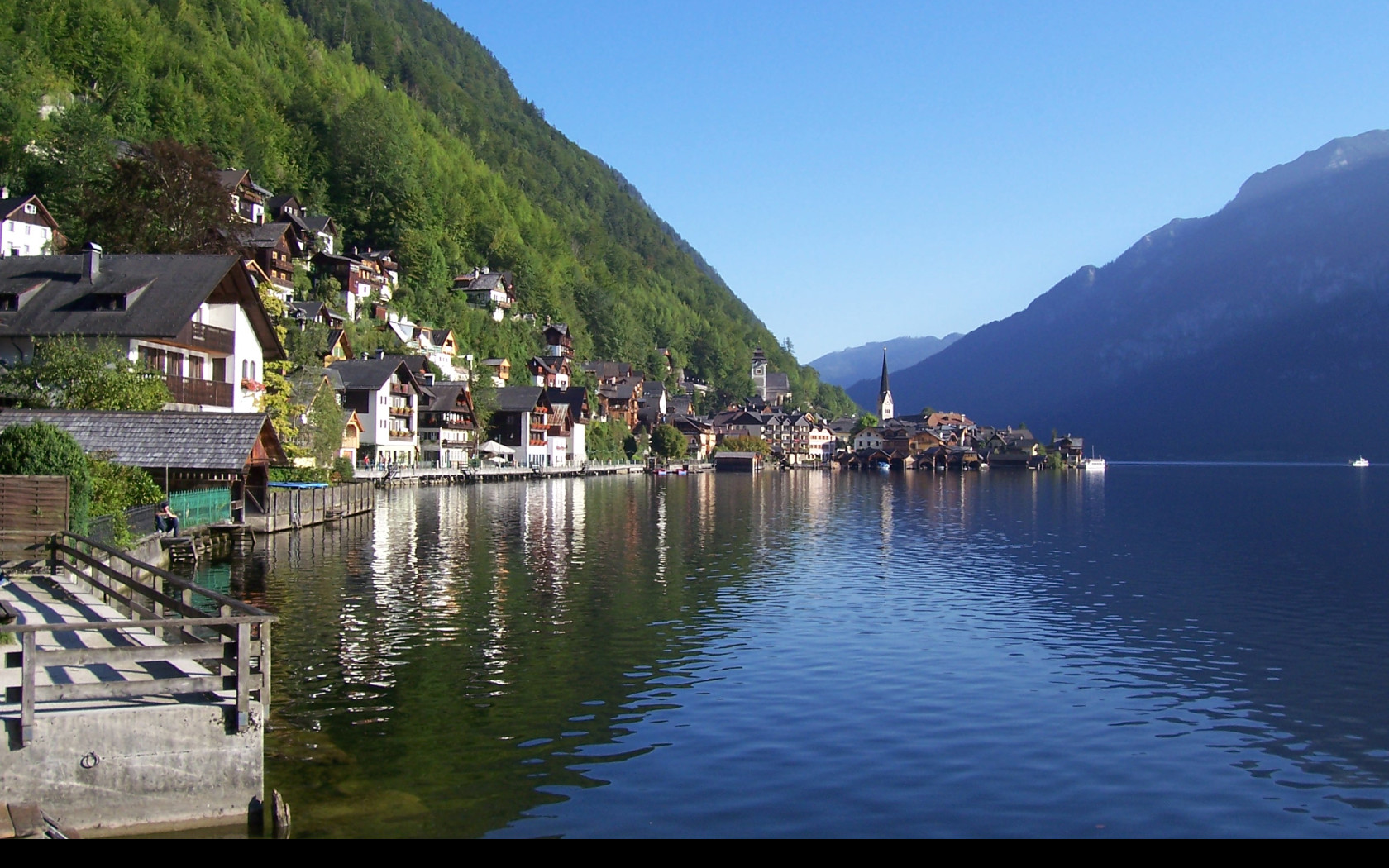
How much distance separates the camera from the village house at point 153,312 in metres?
49.5

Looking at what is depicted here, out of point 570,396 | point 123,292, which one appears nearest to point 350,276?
point 570,396

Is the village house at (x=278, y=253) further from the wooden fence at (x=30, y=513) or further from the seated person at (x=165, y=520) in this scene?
the wooden fence at (x=30, y=513)

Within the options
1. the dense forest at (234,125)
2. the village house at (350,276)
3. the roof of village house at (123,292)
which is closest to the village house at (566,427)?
the dense forest at (234,125)

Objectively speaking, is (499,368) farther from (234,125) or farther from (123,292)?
(123,292)

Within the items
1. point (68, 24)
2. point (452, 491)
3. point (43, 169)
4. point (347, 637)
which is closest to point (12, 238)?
point (43, 169)

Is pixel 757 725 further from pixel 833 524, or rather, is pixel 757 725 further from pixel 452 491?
pixel 452 491

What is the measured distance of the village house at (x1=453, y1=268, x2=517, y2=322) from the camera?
17388 cm

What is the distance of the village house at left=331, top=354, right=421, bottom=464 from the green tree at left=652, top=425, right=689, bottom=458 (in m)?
75.3

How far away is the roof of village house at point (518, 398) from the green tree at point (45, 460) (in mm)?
106939

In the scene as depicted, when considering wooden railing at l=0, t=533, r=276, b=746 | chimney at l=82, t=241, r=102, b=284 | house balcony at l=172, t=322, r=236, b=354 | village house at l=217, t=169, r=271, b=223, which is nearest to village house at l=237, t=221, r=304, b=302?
village house at l=217, t=169, r=271, b=223

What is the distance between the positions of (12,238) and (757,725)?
282 ft

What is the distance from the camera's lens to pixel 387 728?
62.2 ft

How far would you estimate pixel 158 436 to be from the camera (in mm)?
40094

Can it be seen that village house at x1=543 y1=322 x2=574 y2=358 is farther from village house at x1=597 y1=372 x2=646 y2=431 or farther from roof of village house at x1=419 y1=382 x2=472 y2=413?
roof of village house at x1=419 y1=382 x2=472 y2=413
